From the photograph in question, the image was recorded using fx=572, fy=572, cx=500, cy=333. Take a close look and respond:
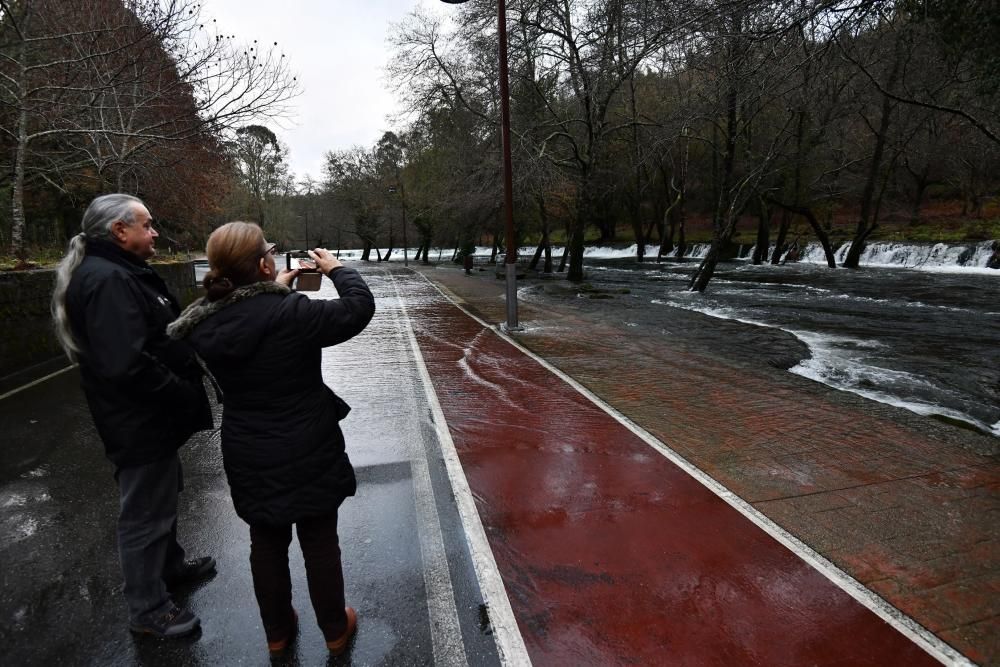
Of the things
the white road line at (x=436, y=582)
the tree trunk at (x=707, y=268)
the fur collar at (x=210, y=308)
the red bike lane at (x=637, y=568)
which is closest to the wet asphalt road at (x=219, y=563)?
the white road line at (x=436, y=582)

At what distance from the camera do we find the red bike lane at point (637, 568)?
103 inches

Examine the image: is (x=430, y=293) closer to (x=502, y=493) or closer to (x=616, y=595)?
(x=502, y=493)

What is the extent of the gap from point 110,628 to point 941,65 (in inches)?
624

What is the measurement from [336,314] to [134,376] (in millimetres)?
890

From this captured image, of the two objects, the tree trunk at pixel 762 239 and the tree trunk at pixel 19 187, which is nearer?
the tree trunk at pixel 19 187

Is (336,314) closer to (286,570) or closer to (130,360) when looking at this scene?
(130,360)

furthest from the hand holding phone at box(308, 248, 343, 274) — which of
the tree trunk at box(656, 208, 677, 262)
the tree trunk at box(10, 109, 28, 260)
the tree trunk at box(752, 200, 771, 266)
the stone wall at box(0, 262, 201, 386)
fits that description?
the tree trunk at box(656, 208, 677, 262)

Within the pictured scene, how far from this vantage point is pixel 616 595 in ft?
9.75

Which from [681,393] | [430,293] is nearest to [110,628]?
[681,393]

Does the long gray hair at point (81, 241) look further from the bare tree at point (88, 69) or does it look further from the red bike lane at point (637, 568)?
the bare tree at point (88, 69)

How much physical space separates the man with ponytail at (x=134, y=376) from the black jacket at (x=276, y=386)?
→ 325mm

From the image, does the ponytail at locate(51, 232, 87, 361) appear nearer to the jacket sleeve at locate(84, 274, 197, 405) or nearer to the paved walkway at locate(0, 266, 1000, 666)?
the jacket sleeve at locate(84, 274, 197, 405)

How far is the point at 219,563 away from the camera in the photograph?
10.8 ft

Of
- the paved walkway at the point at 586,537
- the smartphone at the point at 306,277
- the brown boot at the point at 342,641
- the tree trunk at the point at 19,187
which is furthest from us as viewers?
the tree trunk at the point at 19,187
